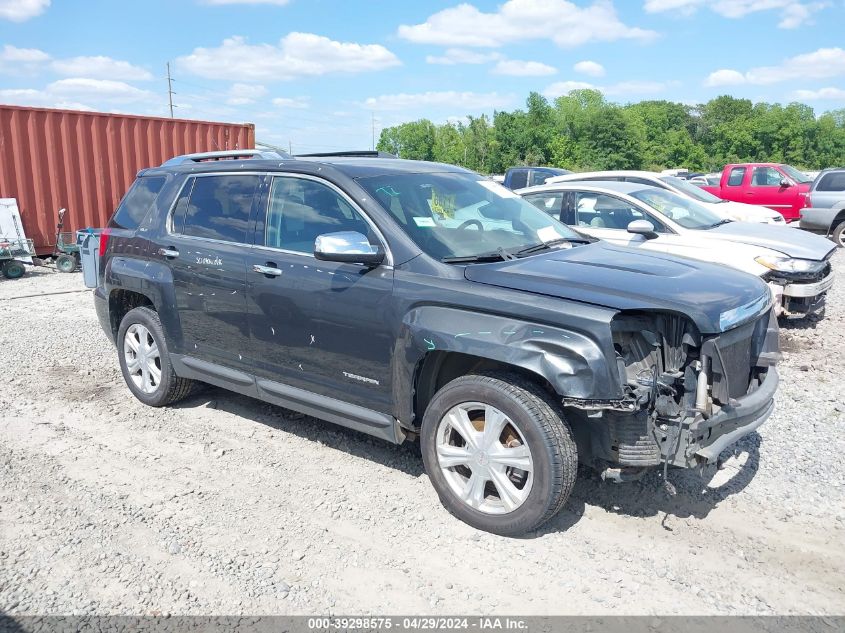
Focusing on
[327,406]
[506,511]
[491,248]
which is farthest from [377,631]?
[491,248]

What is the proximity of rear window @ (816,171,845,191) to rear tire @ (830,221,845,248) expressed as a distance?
827mm

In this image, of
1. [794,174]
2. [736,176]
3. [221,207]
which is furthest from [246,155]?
[794,174]

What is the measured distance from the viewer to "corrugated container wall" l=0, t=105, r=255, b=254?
12695 mm

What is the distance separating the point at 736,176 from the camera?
18625 millimetres

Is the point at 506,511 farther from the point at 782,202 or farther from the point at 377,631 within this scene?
the point at 782,202

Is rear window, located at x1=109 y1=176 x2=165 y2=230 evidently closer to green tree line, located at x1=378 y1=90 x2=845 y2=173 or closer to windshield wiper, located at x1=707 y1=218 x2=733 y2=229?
windshield wiper, located at x1=707 y1=218 x2=733 y2=229

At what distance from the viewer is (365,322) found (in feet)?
12.9

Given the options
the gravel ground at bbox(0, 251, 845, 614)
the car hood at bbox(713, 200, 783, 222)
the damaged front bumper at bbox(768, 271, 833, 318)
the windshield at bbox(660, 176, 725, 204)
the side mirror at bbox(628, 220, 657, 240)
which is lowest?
the gravel ground at bbox(0, 251, 845, 614)

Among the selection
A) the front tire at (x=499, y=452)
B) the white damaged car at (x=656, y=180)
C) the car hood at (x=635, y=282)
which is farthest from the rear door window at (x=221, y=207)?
the white damaged car at (x=656, y=180)

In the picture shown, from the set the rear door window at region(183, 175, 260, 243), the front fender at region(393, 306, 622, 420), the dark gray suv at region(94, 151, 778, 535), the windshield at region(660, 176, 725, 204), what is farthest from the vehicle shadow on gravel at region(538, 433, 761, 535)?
the windshield at region(660, 176, 725, 204)

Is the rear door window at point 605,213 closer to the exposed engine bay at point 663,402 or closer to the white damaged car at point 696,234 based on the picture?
the white damaged car at point 696,234

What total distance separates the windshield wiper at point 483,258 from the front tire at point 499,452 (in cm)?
67

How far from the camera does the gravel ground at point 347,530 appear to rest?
3.11 meters

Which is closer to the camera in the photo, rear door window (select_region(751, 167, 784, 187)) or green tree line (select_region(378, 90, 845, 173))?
rear door window (select_region(751, 167, 784, 187))
